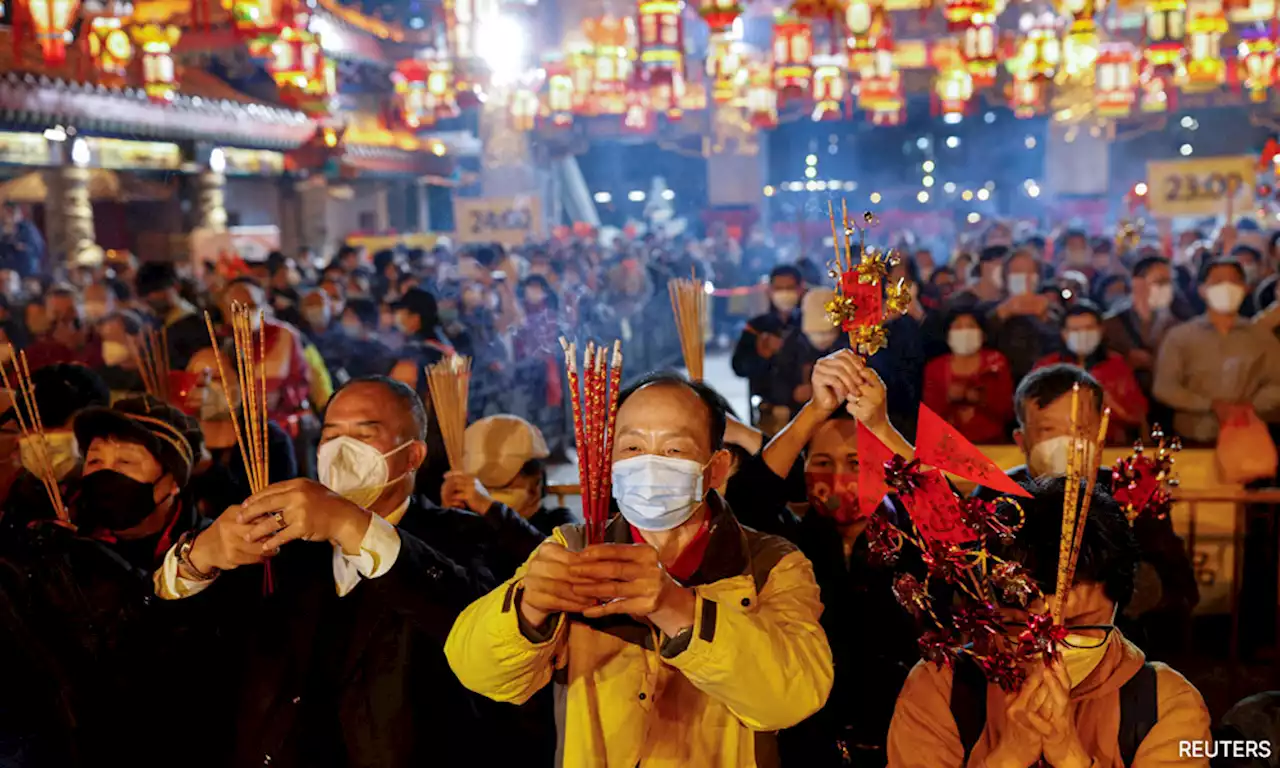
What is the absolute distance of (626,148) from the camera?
3269cm

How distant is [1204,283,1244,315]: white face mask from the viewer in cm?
529

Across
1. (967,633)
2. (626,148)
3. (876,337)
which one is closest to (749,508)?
(876,337)

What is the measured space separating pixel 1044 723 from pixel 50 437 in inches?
117

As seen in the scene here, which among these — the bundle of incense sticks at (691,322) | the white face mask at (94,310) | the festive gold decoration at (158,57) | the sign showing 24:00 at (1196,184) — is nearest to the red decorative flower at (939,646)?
the bundle of incense sticks at (691,322)

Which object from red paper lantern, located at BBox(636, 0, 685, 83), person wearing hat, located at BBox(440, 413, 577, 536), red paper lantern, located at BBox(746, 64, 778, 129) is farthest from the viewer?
red paper lantern, located at BBox(746, 64, 778, 129)

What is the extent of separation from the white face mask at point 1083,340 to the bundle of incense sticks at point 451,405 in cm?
282

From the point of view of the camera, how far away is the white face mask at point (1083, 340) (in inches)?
204

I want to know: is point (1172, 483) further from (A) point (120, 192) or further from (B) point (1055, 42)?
(A) point (120, 192)

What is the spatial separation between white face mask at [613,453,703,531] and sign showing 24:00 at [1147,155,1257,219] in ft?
36.3

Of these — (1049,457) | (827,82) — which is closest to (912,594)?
(1049,457)

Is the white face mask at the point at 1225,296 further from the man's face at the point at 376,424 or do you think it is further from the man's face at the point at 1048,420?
the man's face at the point at 376,424

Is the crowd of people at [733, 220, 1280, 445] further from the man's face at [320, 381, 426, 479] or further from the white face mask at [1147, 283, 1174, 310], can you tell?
the man's face at [320, 381, 426, 479]

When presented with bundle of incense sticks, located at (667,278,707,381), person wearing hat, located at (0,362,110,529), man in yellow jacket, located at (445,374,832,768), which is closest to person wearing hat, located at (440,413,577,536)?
bundle of incense sticks, located at (667,278,707,381)

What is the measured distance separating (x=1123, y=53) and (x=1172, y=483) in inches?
634
